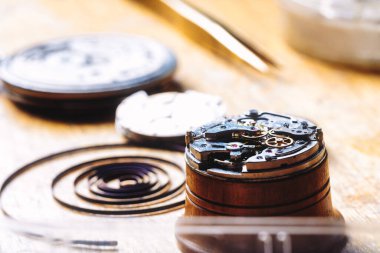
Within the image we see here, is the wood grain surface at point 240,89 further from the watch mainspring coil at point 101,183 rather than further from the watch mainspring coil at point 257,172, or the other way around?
the watch mainspring coil at point 257,172

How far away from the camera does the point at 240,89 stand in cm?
251

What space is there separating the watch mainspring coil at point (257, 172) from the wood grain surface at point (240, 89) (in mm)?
186

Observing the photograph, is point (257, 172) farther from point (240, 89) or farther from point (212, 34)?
point (212, 34)

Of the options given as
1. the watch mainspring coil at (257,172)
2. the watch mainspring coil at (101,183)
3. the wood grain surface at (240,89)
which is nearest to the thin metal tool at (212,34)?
the wood grain surface at (240,89)

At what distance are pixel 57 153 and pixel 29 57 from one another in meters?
0.66

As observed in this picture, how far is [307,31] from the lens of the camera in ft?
8.99

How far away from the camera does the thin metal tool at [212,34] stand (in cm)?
270

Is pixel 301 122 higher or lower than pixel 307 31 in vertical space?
higher

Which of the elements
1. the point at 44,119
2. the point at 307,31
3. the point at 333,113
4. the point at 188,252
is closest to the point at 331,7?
the point at 307,31

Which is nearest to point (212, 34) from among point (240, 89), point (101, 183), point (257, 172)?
point (240, 89)

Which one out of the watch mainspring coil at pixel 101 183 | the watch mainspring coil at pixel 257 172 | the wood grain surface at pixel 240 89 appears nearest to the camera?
the watch mainspring coil at pixel 257 172

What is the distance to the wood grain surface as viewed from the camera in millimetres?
1951

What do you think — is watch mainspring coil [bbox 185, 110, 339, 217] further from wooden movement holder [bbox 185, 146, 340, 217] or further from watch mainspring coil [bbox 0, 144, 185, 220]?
watch mainspring coil [bbox 0, 144, 185, 220]

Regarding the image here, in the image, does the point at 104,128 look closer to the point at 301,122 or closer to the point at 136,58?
the point at 136,58
